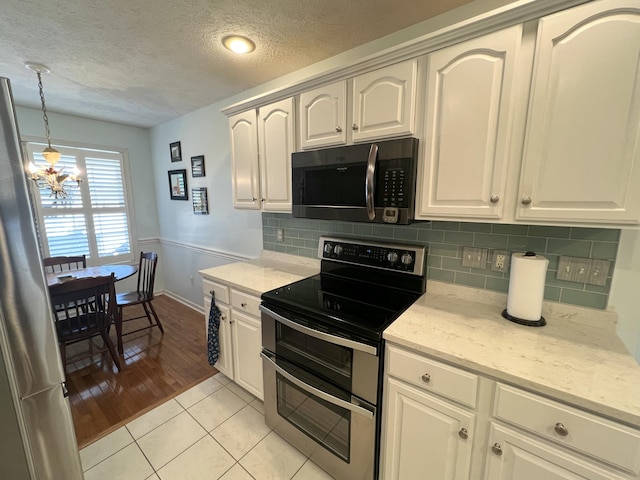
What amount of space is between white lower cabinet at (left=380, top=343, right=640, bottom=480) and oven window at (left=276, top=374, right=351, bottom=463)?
8.4 inches

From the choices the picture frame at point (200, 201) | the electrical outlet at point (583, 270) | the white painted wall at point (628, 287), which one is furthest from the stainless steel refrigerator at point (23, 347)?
the picture frame at point (200, 201)

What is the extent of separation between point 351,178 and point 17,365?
4.84 feet

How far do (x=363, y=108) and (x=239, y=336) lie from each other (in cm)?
173

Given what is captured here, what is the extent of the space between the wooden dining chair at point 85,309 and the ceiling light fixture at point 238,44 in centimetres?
210

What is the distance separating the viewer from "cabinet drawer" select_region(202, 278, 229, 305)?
1.98m

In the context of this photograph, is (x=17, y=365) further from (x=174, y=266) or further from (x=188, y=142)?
(x=174, y=266)

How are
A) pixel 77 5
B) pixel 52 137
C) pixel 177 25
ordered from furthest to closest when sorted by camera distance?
pixel 52 137
pixel 177 25
pixel 77 5

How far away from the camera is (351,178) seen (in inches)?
58.6

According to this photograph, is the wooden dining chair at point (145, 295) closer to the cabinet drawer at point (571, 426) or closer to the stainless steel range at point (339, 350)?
the stainless steel range at point (339, 350)

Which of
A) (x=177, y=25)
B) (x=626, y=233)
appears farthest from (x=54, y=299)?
(x=626, y=233)

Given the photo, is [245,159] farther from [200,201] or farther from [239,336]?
[200,201]

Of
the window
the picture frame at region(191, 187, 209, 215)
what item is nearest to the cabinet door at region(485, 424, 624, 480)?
the picture frame at region(191, 187, 209, 215)

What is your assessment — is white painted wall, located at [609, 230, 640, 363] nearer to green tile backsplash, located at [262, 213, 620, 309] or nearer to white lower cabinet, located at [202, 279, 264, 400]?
green tile backsplash, located at [262, 213, 620, 309]

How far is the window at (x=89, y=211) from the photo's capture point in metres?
3.21
